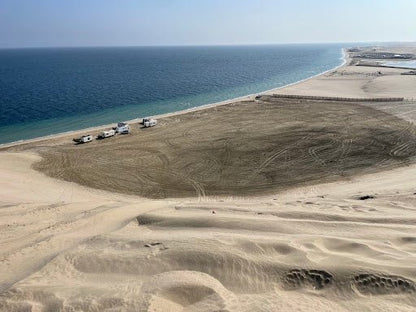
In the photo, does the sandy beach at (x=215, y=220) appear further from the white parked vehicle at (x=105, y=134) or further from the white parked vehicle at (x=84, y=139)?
the white parked vehicle at (x=105, y=134)

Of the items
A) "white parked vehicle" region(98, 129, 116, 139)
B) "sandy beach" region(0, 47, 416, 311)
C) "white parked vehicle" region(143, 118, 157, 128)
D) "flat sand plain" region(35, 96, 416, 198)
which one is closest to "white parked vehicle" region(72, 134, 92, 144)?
"flat sand plain" region(35, 96, 416, 198)

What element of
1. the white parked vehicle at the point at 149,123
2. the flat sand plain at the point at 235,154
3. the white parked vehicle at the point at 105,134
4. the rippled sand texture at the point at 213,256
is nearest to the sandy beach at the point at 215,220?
the rippled sand texture at the point at 213,256

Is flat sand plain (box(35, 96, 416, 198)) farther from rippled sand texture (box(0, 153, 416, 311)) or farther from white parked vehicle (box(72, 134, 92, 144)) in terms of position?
rippled sand texture (box(0, 153, 416, 311))

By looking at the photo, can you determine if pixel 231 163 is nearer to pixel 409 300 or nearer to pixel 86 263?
pixel 86 263

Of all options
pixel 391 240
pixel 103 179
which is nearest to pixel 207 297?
pixel 391 240

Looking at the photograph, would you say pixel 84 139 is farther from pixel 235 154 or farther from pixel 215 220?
pixel 215 220

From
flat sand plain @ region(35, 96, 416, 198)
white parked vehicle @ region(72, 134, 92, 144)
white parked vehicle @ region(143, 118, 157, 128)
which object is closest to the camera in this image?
flat sand plain @ region(35, 96, 416, 198)
